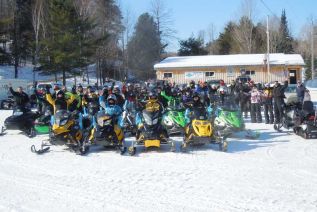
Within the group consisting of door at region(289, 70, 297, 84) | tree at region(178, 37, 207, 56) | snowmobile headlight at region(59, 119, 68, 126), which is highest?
tree at region(178, 37, 207, 56)

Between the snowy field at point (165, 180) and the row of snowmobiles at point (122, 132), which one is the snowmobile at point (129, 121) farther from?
the snowy field at point (165, 180)

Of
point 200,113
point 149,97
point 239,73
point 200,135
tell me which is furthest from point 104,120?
point 239,73

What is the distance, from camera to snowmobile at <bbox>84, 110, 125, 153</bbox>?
34.1ft

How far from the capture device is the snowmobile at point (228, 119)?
12.3 meters

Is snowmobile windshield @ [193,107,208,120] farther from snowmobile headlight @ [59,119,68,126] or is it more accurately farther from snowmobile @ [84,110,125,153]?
snowmobile headlight @ [59,119,68,126]

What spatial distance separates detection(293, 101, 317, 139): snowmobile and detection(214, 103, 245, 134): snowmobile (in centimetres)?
166

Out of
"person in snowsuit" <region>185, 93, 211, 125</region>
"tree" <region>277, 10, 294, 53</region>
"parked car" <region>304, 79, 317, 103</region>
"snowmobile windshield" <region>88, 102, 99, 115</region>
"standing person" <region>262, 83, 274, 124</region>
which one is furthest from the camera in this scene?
"tree" <region>277, 10, 294, 53</region>

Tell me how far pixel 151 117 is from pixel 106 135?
1158 mm

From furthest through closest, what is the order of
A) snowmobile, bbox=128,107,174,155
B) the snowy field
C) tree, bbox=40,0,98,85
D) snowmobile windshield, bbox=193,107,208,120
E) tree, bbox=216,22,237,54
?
tree, bbox=216,22,237,54
tree, bbox=40,0,98,85
snowmobile windshield, bbox=193,107,208,120
snowmobile, bbox=128,107,174,155
the snowy field

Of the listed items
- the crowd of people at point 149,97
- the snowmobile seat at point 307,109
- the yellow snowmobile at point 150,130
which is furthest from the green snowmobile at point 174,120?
the snowmobile seat at point 307,109

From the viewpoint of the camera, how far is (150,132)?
1030cm

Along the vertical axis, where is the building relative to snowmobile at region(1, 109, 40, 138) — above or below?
above

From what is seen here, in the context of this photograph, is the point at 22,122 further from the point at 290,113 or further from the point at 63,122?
the point at 290,113

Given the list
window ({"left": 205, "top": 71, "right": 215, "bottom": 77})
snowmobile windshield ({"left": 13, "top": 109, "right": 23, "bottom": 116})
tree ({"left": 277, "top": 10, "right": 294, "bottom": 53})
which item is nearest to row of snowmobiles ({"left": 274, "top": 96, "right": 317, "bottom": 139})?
snowmobile windshield ({"left": 13, "top": 109, "right": 23, "bottom": 116})
